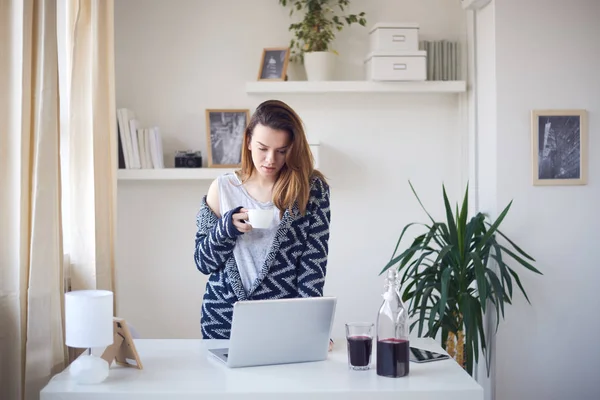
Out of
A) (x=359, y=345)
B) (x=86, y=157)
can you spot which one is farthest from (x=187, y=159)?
(x=359, y=345)

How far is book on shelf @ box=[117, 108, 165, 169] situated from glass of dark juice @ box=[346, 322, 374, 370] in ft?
7.40

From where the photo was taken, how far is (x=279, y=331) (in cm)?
190

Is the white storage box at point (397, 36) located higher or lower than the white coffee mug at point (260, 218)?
higher

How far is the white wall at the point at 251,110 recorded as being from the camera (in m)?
4.05

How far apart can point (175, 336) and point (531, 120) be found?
88.9 inches

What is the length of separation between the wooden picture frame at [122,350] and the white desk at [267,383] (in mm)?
22

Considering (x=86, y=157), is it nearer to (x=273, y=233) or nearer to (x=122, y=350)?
(x=273, y=233)

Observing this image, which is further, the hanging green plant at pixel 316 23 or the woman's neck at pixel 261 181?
the hanging green plant at pixel 316 23

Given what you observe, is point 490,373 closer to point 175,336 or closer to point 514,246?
point 514,246

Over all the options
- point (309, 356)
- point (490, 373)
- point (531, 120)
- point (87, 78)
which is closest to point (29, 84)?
point (87, 78)

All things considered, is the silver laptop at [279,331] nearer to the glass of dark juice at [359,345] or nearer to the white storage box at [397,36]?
the glass of dark juice at [359,345]

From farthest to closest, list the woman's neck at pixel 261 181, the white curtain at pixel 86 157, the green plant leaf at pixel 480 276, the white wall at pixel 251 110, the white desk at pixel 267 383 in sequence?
1. the white wall at pixel 251 110
2. the green plant leaf at pixel 480 276
3. the white curtain at pixel 86 157
4. the woman's neck at pixel 261 181
5. the white desk at pixel 267 383

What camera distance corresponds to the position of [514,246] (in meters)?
3.44

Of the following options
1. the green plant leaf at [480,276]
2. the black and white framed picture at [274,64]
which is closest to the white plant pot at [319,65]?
the black and white framed picture at [274,64]
